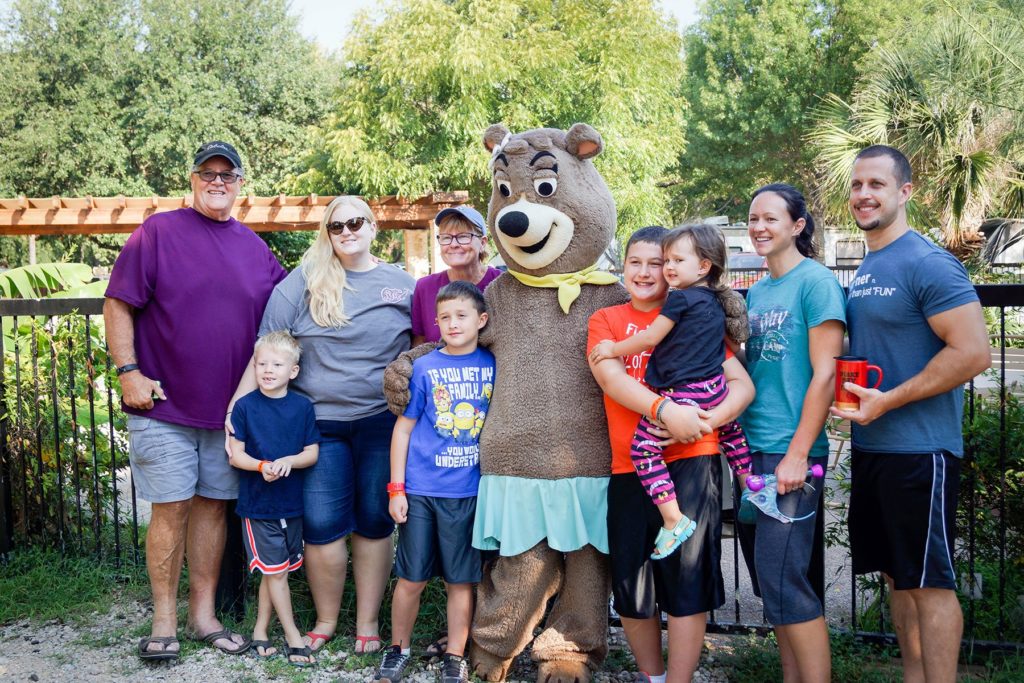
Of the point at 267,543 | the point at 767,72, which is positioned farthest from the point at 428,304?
the point at 767,72

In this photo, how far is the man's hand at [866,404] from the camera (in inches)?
103

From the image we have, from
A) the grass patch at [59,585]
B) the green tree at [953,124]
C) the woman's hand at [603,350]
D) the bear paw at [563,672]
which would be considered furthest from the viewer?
the green tree at [953,124]

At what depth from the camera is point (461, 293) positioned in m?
3.38

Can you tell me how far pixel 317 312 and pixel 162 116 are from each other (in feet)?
79.7

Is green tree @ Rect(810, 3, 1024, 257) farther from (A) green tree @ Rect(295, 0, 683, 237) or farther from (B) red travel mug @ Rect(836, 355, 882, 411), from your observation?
(B) red travel mug @ Rect(836, 355, 882, 411)

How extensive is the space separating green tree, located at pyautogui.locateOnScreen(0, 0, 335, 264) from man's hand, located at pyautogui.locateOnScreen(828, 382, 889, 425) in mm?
23500

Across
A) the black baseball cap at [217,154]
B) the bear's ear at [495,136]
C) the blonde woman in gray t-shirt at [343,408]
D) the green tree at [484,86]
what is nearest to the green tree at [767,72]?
the green tree at [484,86]

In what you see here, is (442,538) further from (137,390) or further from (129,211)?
(129,211)

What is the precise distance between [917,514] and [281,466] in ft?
7.99

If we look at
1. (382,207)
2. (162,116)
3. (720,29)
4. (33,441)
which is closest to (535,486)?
Answer: (33,441)

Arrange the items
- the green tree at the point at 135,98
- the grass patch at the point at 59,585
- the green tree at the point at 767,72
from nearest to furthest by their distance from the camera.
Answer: the grass patch at the point at 59,585 → the green tree at the point at 135,98 → the green tree at the point at 767,72

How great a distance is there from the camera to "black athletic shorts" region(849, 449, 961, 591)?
8.83ft

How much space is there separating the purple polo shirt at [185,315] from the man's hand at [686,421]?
1.99m

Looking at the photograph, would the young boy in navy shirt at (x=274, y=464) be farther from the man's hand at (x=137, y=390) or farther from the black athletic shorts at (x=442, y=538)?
the black athletic shorts at (x=442, y=538)
